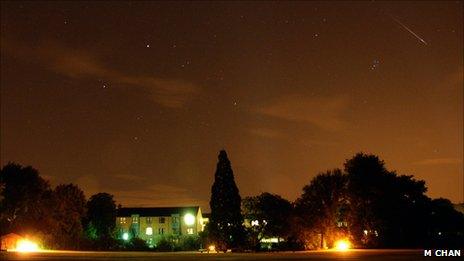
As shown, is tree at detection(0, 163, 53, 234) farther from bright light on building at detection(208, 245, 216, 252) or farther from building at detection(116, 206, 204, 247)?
building at detection(116, 206, 204, 247)

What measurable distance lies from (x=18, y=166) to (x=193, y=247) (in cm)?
3817

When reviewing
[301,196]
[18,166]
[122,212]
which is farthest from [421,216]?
[122,212]

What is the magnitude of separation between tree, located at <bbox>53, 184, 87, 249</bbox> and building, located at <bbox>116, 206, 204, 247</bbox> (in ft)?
167

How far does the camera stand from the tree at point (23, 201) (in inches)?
3575

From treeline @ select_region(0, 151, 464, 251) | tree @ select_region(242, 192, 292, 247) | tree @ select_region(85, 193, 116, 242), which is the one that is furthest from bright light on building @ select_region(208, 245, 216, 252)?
tree @ select_region(85, 193, 116, 242)

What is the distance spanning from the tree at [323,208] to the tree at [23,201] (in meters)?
40.8

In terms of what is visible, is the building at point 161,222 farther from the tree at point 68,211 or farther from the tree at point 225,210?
the tree at point 225,210

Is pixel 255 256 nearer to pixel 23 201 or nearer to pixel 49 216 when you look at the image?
pixel 49 216

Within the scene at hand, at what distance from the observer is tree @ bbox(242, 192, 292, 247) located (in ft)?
296

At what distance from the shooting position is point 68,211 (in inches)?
3745

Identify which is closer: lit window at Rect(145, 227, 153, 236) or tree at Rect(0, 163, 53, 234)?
tree at Rect(0, 163, 53, 234)

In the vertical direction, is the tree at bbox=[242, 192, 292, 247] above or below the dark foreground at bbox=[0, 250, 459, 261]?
above

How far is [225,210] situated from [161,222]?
89930 millimetres

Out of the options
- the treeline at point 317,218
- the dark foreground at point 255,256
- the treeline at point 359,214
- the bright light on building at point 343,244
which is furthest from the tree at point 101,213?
the dark foreground at point 255,256
